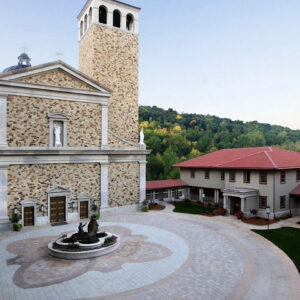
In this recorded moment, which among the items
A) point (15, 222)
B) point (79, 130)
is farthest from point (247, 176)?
point (15, 222)

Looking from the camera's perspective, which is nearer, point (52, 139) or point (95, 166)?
point (52, 139)

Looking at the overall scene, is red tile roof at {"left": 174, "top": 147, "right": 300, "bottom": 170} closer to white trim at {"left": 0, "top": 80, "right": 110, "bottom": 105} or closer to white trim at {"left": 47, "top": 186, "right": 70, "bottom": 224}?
white trim at {"left": 0, "top": 80, "right": 110, "bottom": 105}

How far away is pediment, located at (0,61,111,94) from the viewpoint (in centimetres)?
2186

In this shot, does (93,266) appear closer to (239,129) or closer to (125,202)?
(125,202)

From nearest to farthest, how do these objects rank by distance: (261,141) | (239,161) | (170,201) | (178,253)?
1. (178,253)
2. (239,161)
3. (170,201)
4. (261,141)

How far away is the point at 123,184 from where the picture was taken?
88.3 ft

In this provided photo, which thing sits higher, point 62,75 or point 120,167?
point 62,75

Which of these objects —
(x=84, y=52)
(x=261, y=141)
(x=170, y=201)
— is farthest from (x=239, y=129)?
(x=84, y=52)

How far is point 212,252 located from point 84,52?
2466 cm

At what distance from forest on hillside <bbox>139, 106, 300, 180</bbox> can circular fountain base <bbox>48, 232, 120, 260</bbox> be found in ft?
125

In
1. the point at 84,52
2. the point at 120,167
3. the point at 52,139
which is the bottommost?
the point at 120,167

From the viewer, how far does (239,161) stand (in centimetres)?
2888

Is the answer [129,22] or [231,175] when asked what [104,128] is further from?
[231,175]

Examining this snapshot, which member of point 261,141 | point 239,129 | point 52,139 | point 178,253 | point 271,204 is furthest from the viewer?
point 239,129
